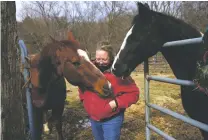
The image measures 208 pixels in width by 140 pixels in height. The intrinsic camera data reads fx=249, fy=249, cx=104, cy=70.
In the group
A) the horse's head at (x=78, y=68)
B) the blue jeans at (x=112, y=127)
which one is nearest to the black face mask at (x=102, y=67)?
the horse's head at (x=78, y=68)

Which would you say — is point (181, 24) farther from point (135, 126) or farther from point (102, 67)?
point (135, 126)

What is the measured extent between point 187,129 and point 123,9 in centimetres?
2460

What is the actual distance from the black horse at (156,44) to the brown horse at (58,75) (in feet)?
0.87

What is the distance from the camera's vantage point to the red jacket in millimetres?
2346

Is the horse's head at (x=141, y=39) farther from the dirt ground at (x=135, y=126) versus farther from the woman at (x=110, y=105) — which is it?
the dirt ground at (x=135, y=126)

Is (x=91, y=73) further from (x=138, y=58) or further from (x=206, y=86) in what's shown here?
(x=206, y=86)

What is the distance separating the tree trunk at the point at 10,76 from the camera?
1.88 meters

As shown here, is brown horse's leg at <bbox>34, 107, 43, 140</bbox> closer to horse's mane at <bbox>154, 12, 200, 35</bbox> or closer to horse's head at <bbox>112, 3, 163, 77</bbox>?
horse's head at <bbox>112, 3, 163, 77</bbox>

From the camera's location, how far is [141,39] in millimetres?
2582

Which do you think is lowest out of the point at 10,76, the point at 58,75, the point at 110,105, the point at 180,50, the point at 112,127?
the point at 112,127

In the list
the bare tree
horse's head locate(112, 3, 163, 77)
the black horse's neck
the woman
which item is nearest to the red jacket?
the woman

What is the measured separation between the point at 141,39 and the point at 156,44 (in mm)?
163

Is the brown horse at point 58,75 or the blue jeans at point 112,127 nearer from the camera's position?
the blue jeans at point 112,127

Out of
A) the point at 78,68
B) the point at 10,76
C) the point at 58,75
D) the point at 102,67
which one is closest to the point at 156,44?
the point at 102,67
